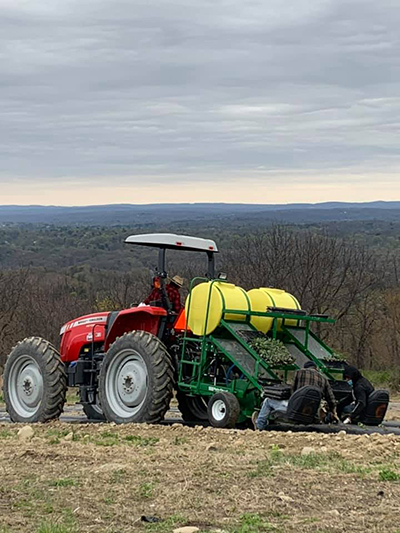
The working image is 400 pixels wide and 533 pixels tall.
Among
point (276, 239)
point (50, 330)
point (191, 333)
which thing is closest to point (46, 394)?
point (191, 333)

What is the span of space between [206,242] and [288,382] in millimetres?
2943

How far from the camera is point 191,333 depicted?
14.5 m

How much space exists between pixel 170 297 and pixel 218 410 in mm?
2449

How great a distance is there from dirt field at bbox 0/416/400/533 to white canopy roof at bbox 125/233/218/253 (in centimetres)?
382

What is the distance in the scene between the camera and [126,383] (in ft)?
47.4

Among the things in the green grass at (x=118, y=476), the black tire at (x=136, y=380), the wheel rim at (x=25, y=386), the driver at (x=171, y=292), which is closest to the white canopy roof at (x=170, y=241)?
the driver at (x=171, y=292)

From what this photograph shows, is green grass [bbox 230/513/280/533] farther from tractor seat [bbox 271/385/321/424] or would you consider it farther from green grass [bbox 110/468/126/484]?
tractor seat [bbox 271/385/321/424]

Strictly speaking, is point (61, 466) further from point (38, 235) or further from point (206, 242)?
point (38, 235)

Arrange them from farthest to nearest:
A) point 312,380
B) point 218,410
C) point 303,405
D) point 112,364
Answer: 1. point 112,364
2. point 218,410
3. point 312,380
4. point 303,405

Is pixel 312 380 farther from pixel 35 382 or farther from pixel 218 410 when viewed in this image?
pixel 35 382

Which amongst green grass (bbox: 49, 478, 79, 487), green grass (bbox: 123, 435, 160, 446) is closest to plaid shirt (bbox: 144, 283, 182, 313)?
green grass (bbox: 123, 435, 160, 446)

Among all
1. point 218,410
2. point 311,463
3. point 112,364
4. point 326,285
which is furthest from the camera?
point 326,285

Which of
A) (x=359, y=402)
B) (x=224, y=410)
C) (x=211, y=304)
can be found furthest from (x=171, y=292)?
(x=359, y=402)

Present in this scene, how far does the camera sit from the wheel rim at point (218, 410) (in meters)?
13.4
